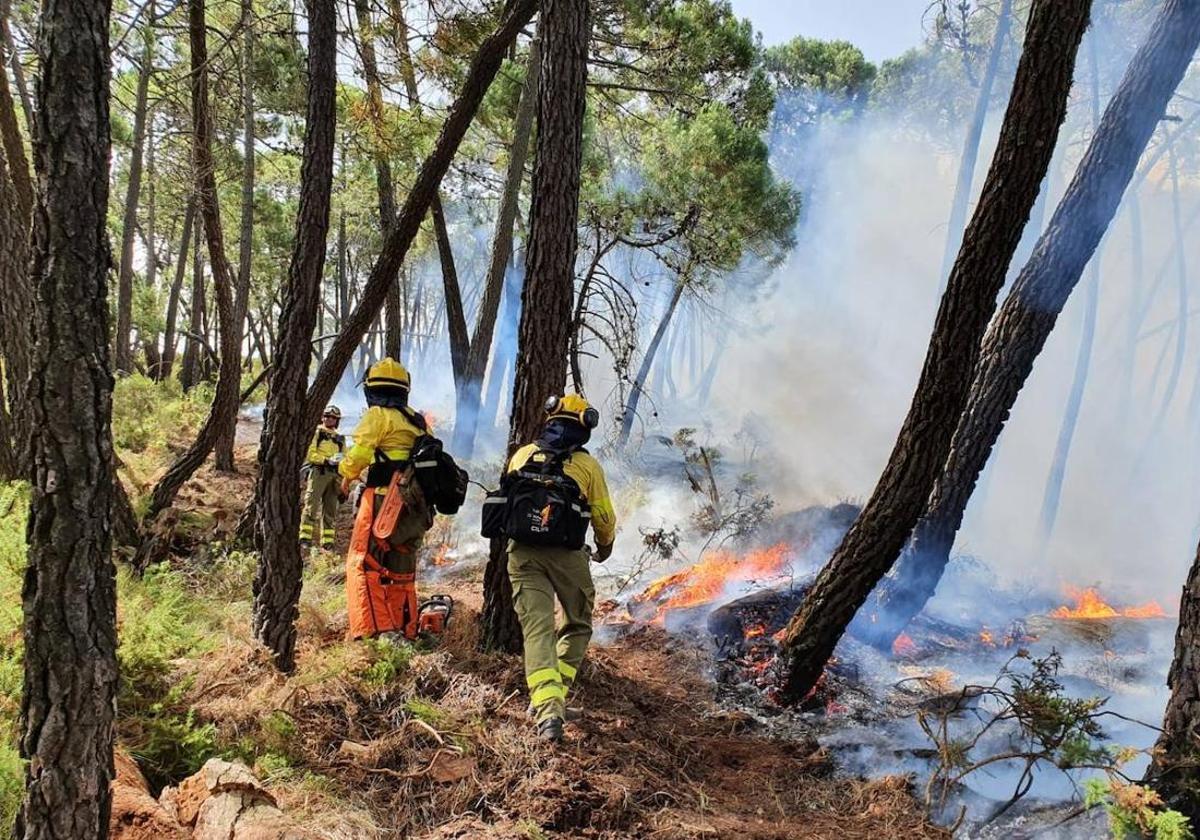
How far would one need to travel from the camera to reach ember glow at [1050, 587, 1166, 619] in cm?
773

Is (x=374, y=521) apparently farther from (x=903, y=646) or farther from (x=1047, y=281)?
(x=1047, y=281)

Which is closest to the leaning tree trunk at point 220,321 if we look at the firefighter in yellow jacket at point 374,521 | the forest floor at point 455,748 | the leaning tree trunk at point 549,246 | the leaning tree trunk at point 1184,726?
the firefighter in yellow jacket at point 374,521

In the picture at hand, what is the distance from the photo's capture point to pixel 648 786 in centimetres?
339

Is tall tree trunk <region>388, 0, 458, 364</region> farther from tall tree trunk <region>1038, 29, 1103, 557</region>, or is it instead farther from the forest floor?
tall tree trunk <region>1038, 29, 1103, 557</region>

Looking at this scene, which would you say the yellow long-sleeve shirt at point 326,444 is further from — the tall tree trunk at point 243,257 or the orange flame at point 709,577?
the orange flame at point 709,577

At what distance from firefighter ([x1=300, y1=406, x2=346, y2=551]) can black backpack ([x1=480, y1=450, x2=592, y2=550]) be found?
16.5ft

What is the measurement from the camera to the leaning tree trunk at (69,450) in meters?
1.73

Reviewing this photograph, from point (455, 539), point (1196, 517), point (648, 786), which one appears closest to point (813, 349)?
point (1196, 517)

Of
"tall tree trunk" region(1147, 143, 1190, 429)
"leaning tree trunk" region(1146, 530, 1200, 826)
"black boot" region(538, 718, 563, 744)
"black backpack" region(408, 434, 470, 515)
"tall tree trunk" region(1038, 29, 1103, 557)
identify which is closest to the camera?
"leaning tree trunk" region(1146, 530, 1200, 826)

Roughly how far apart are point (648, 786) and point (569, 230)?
3.25m

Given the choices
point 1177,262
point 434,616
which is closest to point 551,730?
point 434,616

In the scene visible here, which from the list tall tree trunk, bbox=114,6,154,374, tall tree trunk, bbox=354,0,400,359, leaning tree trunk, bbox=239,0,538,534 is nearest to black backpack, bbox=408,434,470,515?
leaning tree trunk, bbox=239,0,538,534

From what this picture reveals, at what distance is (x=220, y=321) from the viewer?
9.24 metres

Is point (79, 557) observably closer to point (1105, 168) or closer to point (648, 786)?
point (648, 786)
